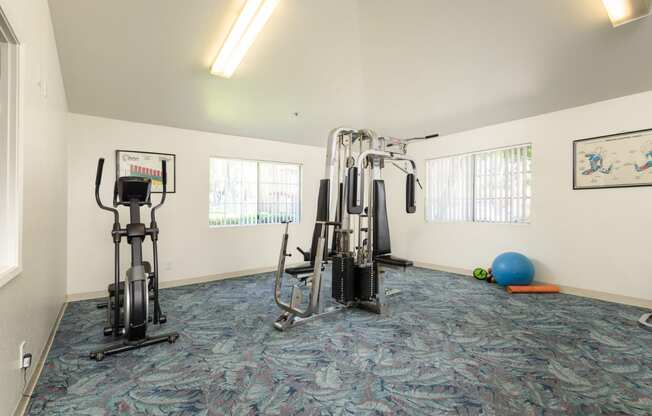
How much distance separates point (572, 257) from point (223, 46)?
4.92m

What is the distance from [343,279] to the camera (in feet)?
11.6

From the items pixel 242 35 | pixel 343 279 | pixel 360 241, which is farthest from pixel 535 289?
pixel 242 35

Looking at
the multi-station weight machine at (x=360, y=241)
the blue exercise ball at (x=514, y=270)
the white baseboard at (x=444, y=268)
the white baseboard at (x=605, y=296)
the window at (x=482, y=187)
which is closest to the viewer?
the multi-station weight machine at (x=360, y=241)

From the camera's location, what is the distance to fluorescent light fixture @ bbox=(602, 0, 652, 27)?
253 centimetres

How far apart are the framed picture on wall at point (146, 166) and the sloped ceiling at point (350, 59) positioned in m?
0.48

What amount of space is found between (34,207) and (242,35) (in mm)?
2212

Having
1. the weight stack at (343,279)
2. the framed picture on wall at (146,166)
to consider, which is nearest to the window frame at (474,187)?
the weight stack at (343,279)

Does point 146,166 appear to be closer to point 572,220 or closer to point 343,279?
point 343,279

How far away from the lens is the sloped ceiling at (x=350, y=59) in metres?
2.91

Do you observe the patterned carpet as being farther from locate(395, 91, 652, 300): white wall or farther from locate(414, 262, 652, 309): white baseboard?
locate(395, 91, 652, 300): white wall

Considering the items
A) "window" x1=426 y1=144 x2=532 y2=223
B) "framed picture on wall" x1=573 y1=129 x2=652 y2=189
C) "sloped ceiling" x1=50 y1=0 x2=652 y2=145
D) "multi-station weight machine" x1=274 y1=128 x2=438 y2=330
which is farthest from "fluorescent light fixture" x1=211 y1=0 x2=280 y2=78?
"framed picture on wall" x1=573 y1=129 x2=652 y2=189

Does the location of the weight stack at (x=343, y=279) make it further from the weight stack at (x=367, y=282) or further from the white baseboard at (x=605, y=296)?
the white baseboard at (x=605, y=296)

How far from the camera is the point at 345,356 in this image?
247cm

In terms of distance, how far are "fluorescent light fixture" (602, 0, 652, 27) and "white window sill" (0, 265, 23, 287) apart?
4.30 m
